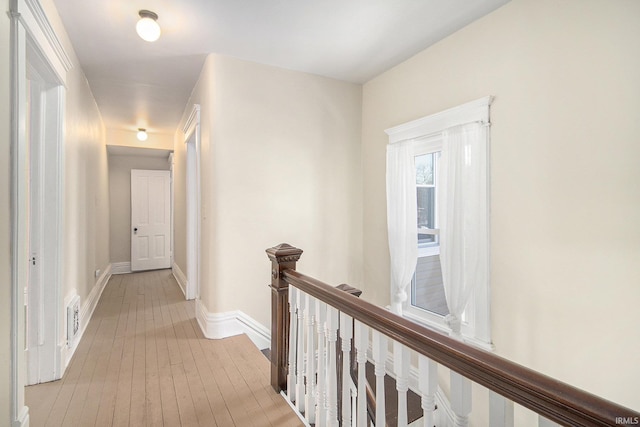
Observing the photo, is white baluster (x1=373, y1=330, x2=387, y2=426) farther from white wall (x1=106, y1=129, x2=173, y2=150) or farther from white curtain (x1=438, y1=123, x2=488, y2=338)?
white wall (x1=106, y1=129, x2=173, y2=150)

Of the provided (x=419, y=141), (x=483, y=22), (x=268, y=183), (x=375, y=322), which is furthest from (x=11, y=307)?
(x=483, y=22)

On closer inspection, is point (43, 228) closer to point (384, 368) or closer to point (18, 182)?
point (18, 182)

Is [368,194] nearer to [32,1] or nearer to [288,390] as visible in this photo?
Result: [288,390]

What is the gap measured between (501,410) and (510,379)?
13cm

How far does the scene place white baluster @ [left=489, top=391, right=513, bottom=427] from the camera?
31.7 inches

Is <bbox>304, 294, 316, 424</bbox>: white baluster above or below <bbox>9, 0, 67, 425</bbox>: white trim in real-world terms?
Answer: below

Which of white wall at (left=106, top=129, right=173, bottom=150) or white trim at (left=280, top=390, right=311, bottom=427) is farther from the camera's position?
white wall at (left=106, top=129, right=173, bottom=150)

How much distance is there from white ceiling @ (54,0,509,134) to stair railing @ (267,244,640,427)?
5.59ft

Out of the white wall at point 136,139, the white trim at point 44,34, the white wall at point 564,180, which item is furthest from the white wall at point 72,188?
the white wall at point 564,180

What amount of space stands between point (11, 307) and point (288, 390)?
1456 millimetres

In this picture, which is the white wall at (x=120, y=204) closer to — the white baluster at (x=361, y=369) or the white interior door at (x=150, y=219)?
the white interior door at (x=150, y=219)

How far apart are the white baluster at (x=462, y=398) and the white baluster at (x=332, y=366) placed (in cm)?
66

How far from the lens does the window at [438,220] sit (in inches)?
91.6

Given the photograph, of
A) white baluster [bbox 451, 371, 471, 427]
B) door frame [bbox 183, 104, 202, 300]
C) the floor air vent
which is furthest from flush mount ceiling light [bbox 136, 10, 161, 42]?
white baluster [bbox 451, 371, 471, 427]
